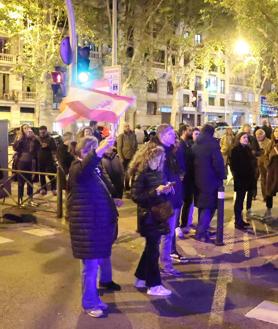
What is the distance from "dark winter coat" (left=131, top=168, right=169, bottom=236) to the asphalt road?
0.73 metres

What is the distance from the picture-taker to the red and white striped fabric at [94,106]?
497cm

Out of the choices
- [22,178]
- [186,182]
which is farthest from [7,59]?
[186,182]

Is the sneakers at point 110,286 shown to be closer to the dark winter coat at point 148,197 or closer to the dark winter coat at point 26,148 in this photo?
the dark winter coat at point 148,197

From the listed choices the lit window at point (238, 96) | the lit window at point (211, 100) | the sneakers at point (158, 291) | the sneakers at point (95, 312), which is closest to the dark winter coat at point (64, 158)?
the sneakers at point (158, 291)

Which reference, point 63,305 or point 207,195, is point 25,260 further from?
point 207,195

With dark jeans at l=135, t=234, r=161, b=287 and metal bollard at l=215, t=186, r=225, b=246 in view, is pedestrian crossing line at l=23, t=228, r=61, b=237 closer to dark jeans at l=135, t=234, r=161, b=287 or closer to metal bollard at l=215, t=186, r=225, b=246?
metal bollard at l=215, t=186, r=225, b=246

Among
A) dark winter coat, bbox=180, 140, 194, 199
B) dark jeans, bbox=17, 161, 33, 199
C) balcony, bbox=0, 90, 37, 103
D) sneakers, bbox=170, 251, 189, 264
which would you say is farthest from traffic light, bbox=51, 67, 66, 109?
balcony, bbox=0, 90, 37, 103

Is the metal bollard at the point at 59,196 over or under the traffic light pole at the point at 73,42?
under

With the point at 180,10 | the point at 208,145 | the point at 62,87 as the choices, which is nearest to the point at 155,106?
the point at 180,10

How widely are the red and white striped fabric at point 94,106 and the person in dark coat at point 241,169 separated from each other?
4.35 metres

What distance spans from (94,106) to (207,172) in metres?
3.25

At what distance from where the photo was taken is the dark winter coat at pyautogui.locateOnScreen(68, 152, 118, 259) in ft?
16.2

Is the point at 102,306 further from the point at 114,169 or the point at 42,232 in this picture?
the point at 42,232

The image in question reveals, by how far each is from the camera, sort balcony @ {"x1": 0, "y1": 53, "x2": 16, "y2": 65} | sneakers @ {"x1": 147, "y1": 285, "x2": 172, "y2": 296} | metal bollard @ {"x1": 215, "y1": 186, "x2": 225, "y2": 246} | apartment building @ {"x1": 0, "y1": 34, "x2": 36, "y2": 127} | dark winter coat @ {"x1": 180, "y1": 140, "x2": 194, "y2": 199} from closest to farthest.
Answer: sneakers @ {"x1": 147, "y1": 285, "x2": 172, "y2": 296}, metal bollard @ {"x1": 215, "y1": 186, "x2": 225, "y2": 246}, dark winter coat @ {"x1": 180, "y1": 140, "x2": 194, "y2": 199}, balcony @ {"x1": 0, "y1": 53, "x2": 16, "y2": 65}, apartment building @ {"x1": 0, "y1": 34, "x2": 36, "y2": 127}
